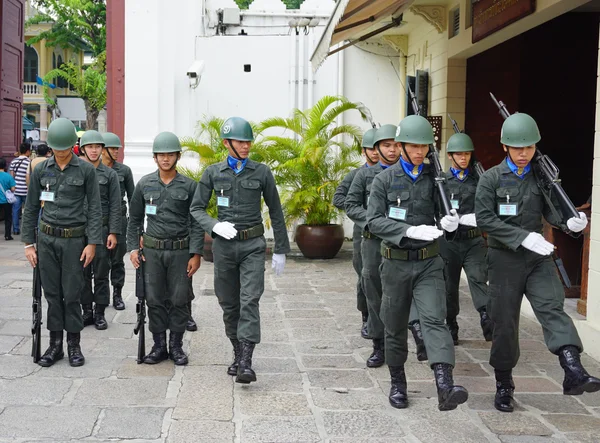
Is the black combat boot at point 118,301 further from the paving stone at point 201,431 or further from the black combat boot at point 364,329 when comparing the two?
the paving stone at point 201,431

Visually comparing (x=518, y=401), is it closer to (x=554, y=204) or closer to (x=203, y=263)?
(x=554, y=204)

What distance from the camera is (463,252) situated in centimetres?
730

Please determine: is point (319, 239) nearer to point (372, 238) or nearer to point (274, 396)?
point (372, 238)

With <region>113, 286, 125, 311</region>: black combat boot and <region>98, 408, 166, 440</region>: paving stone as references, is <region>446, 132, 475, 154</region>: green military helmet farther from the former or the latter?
<region>113, 286, 125, 311</region>: black combat boot

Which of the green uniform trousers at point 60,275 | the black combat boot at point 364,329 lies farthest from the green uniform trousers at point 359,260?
the green uniform trousers at point 60,275

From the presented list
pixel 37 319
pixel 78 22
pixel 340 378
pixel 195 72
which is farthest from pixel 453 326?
pixel 78 22

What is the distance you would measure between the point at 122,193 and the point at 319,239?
480cm

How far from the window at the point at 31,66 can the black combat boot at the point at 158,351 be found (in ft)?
143

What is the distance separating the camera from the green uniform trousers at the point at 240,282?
19.4ft

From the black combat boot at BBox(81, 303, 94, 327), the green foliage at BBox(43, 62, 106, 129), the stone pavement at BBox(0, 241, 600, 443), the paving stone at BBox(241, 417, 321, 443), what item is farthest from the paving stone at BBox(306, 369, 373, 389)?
the green foliage at BBox(43, 62, 106, 129)

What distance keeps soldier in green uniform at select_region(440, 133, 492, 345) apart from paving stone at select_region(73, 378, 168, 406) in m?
2.78

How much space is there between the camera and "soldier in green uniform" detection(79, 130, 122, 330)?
7.73 metres

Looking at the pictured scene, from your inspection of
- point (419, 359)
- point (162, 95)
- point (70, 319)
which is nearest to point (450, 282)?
point (419, 359)

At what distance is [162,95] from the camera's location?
14898mm
